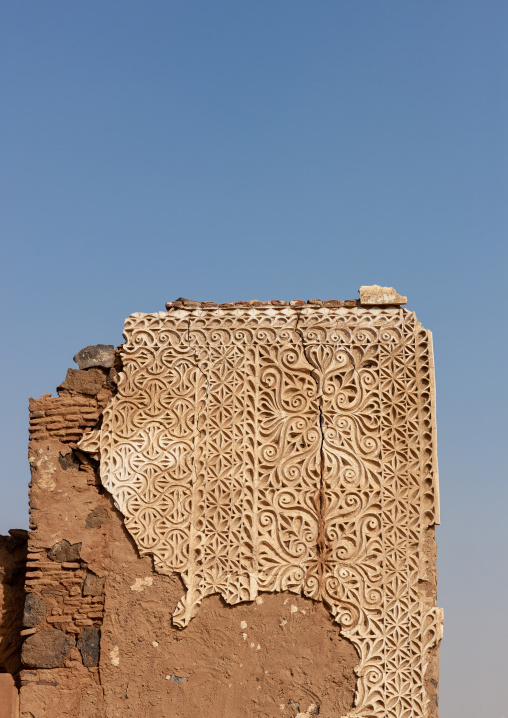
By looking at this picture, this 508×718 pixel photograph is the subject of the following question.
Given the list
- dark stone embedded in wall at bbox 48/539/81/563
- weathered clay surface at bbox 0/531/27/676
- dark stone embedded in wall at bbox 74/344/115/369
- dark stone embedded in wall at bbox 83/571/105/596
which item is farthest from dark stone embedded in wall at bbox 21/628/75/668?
dark stone embedded in wall at bbox 74/344/115/369

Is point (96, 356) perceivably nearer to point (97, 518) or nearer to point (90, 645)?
point (97, 518)

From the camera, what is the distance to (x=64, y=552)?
238 inches

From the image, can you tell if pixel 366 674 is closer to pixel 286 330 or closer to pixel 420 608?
pixel 420 608

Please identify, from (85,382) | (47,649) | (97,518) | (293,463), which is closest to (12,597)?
(47,649)

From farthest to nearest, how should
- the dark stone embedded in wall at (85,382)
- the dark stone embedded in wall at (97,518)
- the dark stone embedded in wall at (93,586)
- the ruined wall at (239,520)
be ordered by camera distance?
the dark stone embedded in wall at (85,382), the dark stone embedded in wall at (97,518), the dark stone embedded in wall at (93,586), the ruined wall at (239,520)

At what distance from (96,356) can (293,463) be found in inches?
62.7

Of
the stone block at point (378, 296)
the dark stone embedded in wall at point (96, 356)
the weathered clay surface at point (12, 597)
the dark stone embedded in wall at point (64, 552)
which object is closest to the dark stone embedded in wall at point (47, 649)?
the dark stone embedded in wall at point (64, 552)

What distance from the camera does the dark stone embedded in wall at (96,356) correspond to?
21.0 feet

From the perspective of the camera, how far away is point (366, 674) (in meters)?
5.63

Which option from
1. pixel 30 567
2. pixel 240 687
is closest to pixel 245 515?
pixel 240 687

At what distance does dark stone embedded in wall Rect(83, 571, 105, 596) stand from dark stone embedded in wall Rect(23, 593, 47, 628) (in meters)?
0.30

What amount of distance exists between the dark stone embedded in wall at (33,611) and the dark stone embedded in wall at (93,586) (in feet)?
1.00

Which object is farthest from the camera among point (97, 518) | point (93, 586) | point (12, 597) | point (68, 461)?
point (12, 597)

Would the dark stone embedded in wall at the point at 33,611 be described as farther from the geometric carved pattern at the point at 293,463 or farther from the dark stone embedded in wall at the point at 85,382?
the dark stone embedded in wall at the point at 85,382
